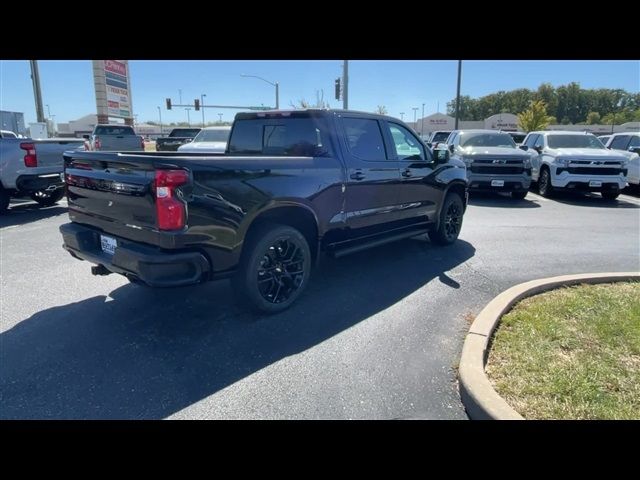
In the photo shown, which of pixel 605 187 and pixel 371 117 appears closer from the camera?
pixel 371 117

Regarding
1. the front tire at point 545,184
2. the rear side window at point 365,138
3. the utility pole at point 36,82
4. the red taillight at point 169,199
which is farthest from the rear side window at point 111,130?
the red taillight at point 169,199

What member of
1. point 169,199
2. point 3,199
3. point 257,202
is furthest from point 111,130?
point 169,199

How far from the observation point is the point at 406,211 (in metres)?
5.79

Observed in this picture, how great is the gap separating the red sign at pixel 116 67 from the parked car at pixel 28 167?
29541 millimetres

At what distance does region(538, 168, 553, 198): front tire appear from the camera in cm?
1252

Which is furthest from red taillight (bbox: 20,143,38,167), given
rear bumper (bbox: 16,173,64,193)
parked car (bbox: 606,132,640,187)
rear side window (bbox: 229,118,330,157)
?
parked car (bbox: 606,132,640,187)

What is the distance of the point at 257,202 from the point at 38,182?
297 inches

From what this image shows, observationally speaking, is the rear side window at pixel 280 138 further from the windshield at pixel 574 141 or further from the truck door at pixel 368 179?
the windshield at pixel 574 141

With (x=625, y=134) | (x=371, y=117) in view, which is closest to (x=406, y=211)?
(x=371, y=117)

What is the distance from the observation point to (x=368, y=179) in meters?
Result: 4.99

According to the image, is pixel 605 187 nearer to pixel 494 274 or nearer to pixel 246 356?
pixel 494 274
